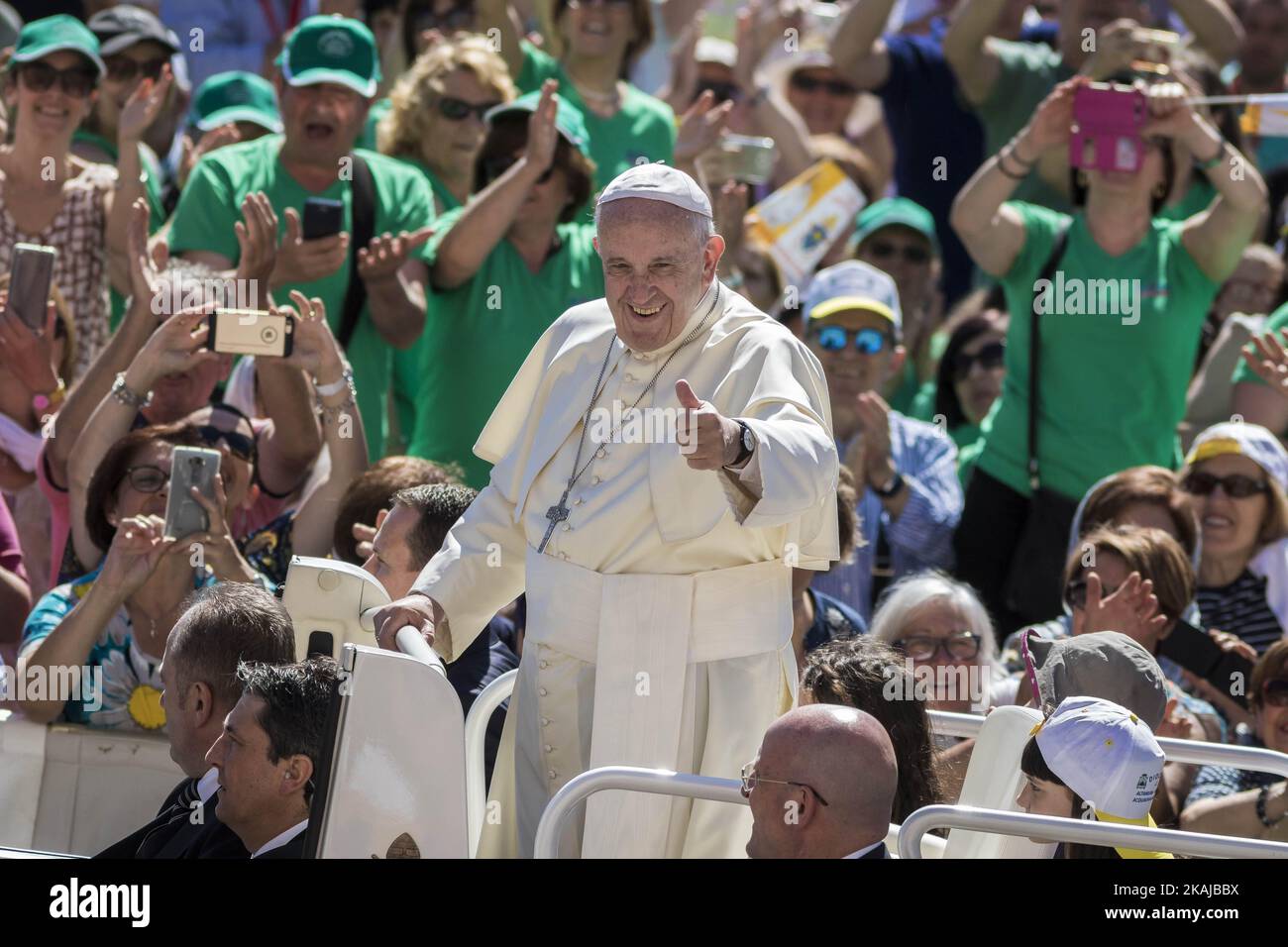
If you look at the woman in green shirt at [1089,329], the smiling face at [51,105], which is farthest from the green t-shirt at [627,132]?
the smiling face at [51,105]

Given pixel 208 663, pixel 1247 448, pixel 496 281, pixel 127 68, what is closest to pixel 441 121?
pixel 496 281

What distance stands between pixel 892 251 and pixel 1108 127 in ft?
5.44

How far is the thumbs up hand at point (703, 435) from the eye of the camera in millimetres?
3654

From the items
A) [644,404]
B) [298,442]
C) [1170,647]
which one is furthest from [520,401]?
[1170,647]

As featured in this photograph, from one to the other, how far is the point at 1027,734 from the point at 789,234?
4.19 m

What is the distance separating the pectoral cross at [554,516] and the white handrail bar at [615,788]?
74cm

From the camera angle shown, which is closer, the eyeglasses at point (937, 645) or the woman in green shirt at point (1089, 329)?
the eyeglasses at point (937, 645)

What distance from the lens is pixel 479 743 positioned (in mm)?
4492

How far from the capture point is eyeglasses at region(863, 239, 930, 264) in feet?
28.1

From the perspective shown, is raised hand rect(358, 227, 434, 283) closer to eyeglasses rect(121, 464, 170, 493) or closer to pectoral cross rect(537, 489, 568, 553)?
eyeglasses rect(121, 464, 170, 493)

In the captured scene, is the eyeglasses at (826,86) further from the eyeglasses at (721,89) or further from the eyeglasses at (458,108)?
the eyeglasses at (458,108)

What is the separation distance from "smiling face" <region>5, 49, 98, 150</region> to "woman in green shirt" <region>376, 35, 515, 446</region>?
1.22 metres
